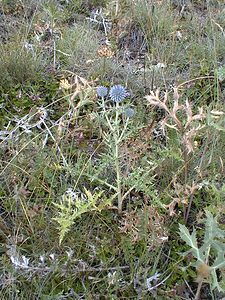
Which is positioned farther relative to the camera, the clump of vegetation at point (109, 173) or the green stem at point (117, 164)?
the green stem at point (117, 164)

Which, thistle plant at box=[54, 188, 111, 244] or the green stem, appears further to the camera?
the green stem

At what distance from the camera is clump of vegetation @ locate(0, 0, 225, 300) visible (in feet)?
5.05

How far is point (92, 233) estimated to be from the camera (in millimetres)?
1706

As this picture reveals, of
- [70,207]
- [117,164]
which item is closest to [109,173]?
[117,164]

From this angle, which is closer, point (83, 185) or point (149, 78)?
point (83, 185)

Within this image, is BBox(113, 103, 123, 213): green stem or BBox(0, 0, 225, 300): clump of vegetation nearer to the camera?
BBox(0, 0, 225, 300): clump of vegetation

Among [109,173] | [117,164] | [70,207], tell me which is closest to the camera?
[70,207]

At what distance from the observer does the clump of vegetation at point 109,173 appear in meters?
1.54

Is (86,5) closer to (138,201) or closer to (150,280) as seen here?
(138,201)

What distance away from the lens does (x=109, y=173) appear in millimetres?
1895

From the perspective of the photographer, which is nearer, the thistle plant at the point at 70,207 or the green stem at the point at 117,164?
the thistle plant at the point at 70,207

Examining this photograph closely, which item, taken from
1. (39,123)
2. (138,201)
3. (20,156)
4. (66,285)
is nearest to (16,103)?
(39,123)

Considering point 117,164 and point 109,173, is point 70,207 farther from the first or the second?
point 109,173

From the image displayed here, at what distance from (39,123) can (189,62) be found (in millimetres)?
995
